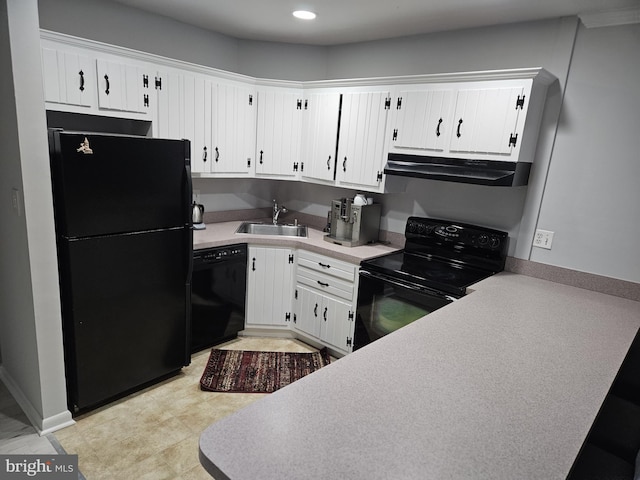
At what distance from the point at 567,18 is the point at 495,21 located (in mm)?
409

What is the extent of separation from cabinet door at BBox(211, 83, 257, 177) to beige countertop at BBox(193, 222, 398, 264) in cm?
54

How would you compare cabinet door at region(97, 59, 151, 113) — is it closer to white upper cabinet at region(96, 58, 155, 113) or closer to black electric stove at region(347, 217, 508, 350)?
white upper cabinet at region(96, 58, 155, 113)

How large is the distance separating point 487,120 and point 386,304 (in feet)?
4.36

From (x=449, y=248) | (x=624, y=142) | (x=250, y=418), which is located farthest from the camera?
(x=449, y=248)

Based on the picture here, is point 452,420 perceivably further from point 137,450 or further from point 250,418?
point 137,450

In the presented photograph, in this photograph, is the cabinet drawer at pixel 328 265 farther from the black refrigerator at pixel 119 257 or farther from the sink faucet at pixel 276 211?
the black refrigerator at pixel 119 257

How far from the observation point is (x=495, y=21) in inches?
102

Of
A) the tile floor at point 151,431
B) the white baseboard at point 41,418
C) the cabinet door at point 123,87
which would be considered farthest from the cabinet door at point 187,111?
the white baseboard at point 41,418

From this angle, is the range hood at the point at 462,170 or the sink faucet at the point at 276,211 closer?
the range hood at the point at 462,170

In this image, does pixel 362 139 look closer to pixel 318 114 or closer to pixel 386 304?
pixel 318 114

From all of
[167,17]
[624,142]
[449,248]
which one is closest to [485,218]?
[449,248]

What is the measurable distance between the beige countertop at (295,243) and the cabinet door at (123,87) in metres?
1.02

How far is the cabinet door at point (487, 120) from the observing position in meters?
2.36

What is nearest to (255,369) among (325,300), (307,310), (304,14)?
(307,310)
